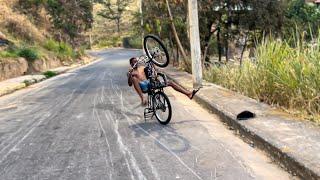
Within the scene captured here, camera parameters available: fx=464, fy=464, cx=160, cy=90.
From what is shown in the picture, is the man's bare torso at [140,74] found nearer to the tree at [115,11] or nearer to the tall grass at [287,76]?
the tall grass at [287,76]

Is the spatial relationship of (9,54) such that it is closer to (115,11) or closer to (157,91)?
(157,91)

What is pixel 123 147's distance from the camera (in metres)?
7.03

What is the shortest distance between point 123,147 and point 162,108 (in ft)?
6.31

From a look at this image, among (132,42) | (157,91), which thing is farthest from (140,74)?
(132,42)

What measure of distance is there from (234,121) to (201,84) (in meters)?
6.02

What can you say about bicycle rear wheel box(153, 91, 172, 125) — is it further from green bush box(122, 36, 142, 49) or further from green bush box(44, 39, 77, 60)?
green bush box(122, 36, 142, 49)

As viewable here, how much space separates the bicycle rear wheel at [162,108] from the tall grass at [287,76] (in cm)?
230

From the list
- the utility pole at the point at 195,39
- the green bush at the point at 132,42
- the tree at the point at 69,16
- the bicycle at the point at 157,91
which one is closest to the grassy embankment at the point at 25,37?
the tree at the point at 69,16

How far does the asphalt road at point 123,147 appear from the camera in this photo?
570cm

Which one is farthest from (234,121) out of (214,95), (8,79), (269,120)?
(8,79)

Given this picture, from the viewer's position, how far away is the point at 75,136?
8.11m

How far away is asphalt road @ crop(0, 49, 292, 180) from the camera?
18.7ft

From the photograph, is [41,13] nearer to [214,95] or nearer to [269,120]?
[214,95]

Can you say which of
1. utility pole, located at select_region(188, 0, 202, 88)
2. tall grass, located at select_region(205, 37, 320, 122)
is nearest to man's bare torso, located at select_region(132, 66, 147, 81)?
tall grass, located at select_region(205, 37, 320, 122)
